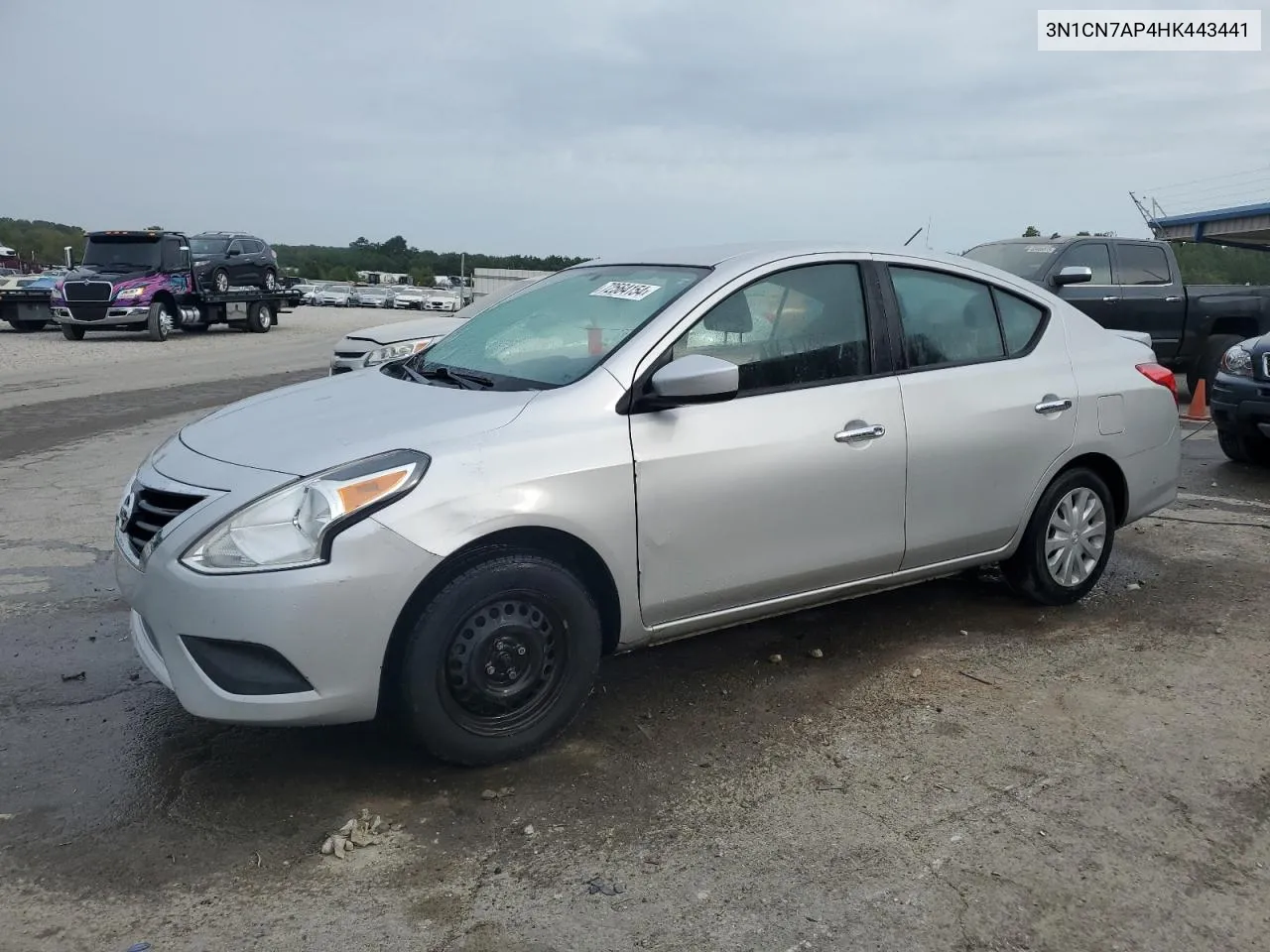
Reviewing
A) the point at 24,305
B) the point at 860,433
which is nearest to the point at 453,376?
the point at 860,433

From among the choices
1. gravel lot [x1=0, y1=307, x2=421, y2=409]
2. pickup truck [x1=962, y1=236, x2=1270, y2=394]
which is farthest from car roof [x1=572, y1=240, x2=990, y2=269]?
gravel lot [x1=0, y1=307, x2=421, y2=409]

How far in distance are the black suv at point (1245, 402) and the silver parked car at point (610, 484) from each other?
13.0 ft

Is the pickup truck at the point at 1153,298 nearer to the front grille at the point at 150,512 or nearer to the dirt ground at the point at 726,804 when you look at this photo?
the dirt ground at the point at 726,804

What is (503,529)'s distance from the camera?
3447mm

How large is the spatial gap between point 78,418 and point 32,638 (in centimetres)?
766

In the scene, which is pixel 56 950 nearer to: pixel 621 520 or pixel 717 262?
pixel 621 520

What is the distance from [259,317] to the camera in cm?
2617

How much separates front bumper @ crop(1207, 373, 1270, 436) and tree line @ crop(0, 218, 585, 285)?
71.5 meters

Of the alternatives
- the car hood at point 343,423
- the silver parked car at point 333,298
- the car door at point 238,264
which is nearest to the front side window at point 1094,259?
the car hood at point 343,423

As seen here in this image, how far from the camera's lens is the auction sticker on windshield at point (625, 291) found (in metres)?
4.26

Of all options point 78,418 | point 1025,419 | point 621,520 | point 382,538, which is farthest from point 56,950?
point 78,418

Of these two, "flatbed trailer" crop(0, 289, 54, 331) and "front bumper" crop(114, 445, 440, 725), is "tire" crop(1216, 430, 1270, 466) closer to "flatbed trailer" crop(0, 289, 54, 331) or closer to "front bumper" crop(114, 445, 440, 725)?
"front bumper" crop(114, 445, 440, 725)

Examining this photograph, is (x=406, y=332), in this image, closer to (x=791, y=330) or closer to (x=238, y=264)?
(x=791, y=330)

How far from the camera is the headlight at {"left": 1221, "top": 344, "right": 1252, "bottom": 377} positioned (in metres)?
8.77
